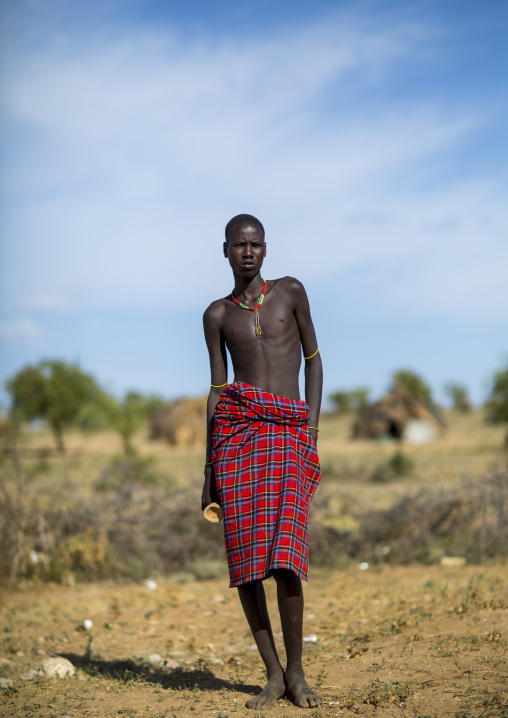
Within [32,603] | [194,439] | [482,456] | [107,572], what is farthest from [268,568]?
[194,439]

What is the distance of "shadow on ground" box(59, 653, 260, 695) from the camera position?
164 inches

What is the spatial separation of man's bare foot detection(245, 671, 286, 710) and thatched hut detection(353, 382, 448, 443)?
2164 centimetres

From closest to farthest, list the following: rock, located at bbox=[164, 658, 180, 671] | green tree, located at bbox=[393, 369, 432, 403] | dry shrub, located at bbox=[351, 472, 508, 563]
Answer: rock, located at bbox=[164, 658, 180, 671] < dry shrub, located at bbox=[351, 472, 508, 563] < green tree, located at bbox=[393, 369, 432, 403]

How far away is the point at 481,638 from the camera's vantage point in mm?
4312

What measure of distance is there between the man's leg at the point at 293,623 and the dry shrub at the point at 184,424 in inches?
823

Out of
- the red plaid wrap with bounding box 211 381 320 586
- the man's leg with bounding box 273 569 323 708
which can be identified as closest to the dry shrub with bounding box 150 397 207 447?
the red plaid wrap with bounding box 211 381 320 586

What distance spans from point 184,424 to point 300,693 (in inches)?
862

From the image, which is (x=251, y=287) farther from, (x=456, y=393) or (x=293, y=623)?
(x=456, y=393)

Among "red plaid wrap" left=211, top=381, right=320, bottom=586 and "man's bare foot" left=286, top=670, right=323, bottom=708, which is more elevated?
"red plaid wrap" left=211, top=381, right=320, bottom=586

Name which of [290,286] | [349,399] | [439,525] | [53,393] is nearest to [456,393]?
[349,399]

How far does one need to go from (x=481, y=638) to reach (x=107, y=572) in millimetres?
4226

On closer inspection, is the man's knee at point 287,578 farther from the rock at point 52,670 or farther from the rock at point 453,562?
the rock at point 453,562

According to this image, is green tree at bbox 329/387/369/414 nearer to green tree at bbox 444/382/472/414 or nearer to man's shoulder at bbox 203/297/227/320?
green tree at bbox 444/382/472/414

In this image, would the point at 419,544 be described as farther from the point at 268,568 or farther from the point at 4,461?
the point at 4,461
